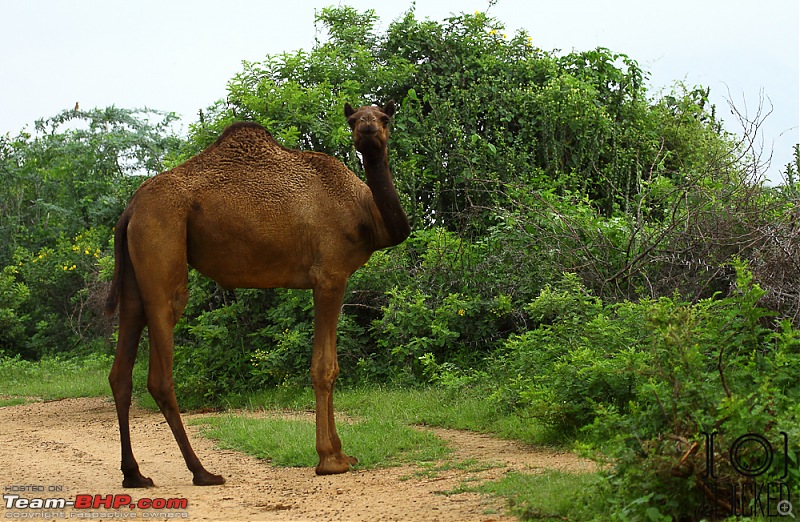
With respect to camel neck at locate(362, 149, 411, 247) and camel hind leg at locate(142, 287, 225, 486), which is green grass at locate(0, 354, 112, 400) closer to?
camel hind leg at locate(142, 287, 225, 486)

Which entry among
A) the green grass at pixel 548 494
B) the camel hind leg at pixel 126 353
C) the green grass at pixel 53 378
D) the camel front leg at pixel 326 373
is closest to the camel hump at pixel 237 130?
the camel hind leg at pixel 126 353

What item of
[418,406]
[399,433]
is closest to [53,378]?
[418,406]

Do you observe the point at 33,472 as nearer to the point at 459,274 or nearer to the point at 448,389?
the point at 448,389

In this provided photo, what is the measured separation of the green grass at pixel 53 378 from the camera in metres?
13.3

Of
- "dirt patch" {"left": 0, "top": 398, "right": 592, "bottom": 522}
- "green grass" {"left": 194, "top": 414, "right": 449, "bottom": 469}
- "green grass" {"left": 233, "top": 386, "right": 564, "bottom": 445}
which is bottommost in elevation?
"dirt patch" {"left": 0, "top": 398, "right": 592, "bottom": 522}

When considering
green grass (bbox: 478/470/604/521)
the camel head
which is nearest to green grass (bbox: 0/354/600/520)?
green grass (bbox: 478/470/604/521)

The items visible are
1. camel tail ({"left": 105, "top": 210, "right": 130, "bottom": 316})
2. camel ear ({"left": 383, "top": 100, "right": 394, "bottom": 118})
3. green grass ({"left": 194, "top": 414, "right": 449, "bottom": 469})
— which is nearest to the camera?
camel tail ({"left": 105, "top": 210, "right": 130, "bottom": 316})

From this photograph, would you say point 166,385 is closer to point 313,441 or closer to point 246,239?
point 246,239

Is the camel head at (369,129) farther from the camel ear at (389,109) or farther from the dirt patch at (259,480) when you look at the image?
the dirt patch at (259,480)

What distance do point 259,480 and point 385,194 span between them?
234cm

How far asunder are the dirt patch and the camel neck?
1.82m

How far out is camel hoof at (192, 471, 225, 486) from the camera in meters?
6.68

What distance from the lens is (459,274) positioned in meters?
11.9

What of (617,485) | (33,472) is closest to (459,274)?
(33,472)
